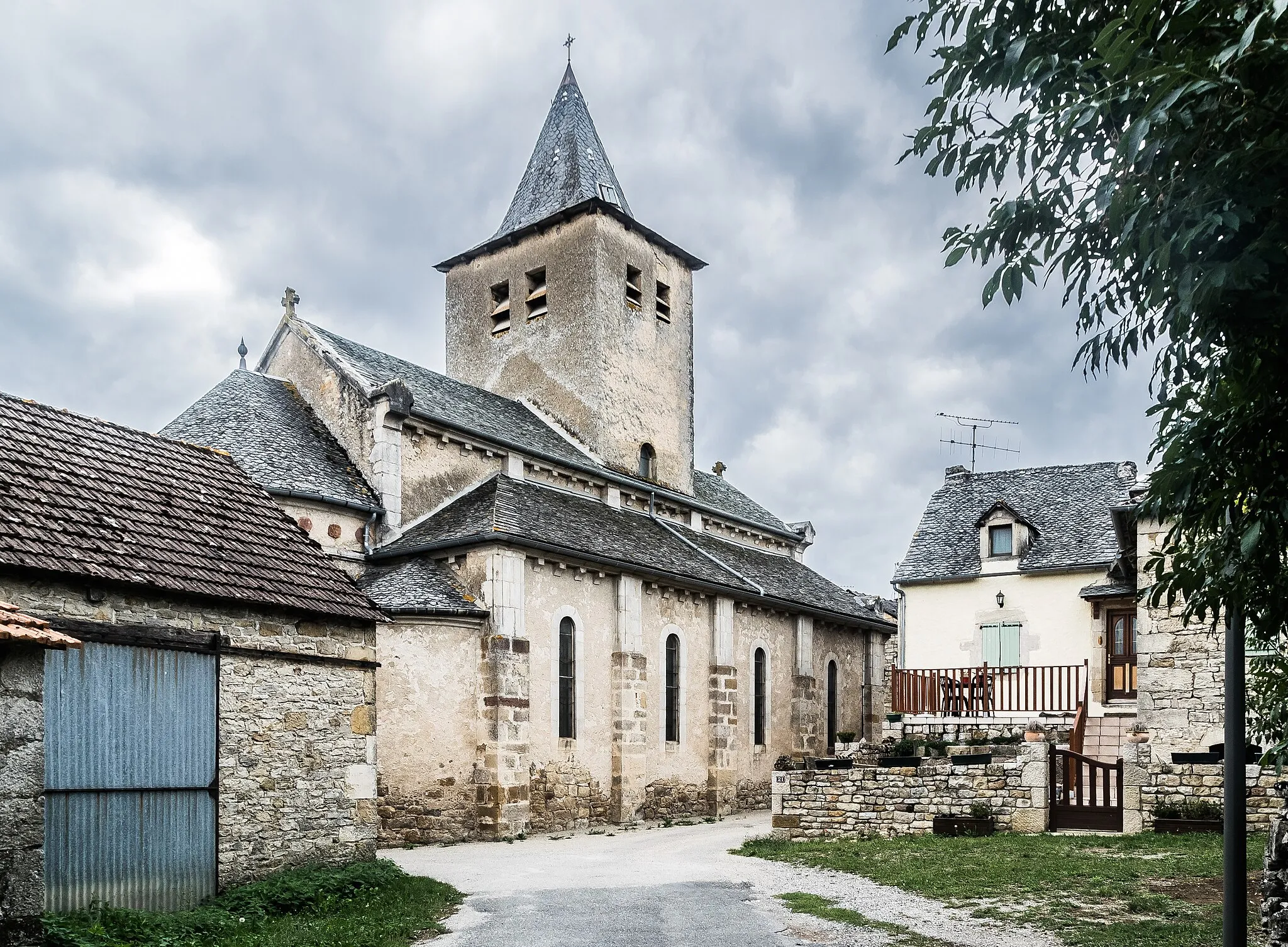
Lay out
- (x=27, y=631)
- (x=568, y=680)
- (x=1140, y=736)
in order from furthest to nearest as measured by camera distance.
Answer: (x=568, y=680) < (x=1140, y=736) < (x=27, y=631)

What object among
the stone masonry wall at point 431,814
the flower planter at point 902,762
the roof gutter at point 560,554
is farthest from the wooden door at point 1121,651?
the stone masonry wall at point 431,814

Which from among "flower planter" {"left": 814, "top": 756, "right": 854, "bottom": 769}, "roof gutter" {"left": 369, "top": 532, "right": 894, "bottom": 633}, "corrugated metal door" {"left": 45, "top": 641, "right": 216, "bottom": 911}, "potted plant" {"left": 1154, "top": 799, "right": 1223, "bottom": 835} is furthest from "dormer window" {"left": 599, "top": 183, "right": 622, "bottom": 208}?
"corrugated metal door" {"left": 45, "top": 641, "right": 216, "bottom": 911}

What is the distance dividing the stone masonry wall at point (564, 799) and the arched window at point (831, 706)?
28.0ft

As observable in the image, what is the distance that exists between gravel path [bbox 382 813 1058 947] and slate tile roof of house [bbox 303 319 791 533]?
8999mm

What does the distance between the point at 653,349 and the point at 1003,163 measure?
23.8m

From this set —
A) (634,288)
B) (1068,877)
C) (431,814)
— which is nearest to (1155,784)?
(1068,877)

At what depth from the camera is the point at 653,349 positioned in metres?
30.2

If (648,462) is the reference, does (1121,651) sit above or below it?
below

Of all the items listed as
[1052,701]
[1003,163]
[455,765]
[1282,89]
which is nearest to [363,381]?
[455,765]

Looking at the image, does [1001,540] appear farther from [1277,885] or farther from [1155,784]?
[1277,885]

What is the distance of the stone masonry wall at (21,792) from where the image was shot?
330 inches

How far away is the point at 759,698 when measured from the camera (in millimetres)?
26500

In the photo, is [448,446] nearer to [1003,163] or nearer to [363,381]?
[363,381]

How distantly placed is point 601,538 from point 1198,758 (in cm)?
1155
